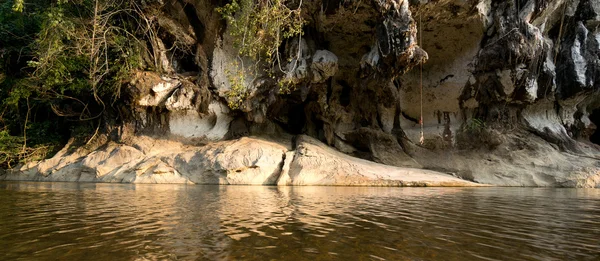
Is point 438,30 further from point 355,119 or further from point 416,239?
point 416,239

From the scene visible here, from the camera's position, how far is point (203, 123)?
591 inches

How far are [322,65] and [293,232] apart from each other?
1028cm

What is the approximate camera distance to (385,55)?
11.7 meters

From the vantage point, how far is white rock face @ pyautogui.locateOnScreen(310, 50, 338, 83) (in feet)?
44.0

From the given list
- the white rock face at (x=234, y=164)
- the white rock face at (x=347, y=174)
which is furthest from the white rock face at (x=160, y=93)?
the white rock face at (x=347, y=174)

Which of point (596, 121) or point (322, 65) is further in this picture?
point (596, 121)

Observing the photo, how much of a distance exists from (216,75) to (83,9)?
17.3 feet

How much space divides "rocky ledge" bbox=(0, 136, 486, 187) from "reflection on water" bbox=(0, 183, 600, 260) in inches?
240

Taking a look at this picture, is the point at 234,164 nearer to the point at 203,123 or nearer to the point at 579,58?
the point at 203,123

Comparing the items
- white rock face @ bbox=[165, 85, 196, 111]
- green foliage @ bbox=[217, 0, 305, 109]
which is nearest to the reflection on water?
green foliage @ bbox=[217, 0, 305, 109]

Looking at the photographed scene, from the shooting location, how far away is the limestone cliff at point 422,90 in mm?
12922

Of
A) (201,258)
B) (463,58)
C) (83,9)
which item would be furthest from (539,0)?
(83,9)

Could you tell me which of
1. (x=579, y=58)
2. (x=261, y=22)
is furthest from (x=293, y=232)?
(x=579, y=58)

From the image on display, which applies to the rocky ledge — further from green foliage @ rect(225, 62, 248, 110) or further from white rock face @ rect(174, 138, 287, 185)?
green foliage @ rect(225, 62, 248, 110)
